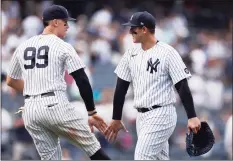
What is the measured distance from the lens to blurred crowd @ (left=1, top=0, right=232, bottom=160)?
42.6 feet

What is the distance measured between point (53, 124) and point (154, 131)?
3.13 ft

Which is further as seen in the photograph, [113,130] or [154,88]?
[113,130]

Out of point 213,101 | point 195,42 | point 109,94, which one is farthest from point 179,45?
point 109,94

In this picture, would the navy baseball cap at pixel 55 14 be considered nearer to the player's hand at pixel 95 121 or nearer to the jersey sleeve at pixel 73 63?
the jersey sleeve at pixel 73 63

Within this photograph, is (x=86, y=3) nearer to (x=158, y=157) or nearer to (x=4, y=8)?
(x=4, y=8)

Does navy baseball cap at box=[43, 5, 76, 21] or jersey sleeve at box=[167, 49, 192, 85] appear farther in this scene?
navy baseball cap at box=[43, 5, 76, 21]

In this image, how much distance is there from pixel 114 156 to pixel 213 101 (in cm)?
260

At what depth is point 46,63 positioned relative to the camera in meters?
8.05

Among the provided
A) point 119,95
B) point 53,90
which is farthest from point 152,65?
point 53,90

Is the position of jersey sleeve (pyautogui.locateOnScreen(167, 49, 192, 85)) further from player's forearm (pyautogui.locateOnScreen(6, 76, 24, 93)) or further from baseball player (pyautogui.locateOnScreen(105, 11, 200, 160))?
player's forearm (pyautogui.locateOnScreen(6, 76, 24, 93))

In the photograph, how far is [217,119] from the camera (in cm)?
1445

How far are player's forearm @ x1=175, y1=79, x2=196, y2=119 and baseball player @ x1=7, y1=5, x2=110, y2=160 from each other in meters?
0.83

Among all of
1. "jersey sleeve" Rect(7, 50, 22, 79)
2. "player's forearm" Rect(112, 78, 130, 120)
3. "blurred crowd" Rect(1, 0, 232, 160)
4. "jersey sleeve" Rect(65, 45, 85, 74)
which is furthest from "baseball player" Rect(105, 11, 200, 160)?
"blurred crowd" Rect(1, 0, 232, 160)

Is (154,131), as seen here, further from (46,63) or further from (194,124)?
(46,63)
